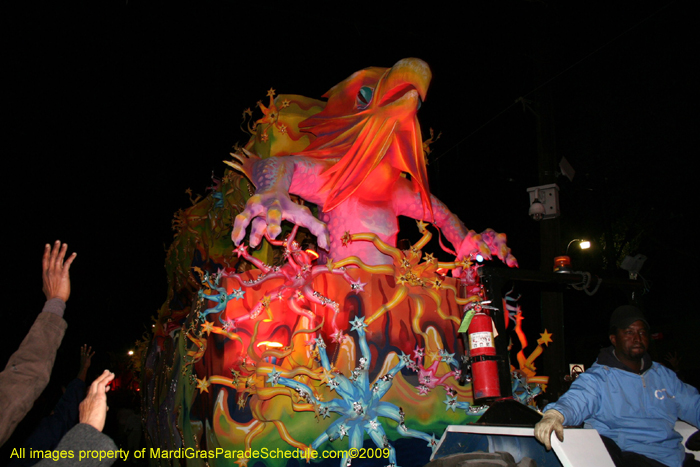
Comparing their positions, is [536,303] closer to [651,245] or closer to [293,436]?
[651,245]

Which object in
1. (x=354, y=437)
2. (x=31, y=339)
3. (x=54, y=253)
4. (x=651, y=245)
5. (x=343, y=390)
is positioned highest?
(x=651, y=245)

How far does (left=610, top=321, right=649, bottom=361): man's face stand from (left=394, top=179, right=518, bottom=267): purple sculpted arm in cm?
116

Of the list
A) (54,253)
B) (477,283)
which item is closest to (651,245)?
(477,283)

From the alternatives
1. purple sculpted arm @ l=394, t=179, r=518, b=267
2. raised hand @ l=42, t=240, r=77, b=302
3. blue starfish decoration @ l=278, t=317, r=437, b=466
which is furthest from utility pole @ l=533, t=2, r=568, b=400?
raised hand @ l=42, t=240, r=77, b=302

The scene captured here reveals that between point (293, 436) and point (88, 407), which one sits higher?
point (88, 407)

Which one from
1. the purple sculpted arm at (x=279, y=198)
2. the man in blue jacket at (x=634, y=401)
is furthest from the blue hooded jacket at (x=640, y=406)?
the purple sculpted arm at (x=279, y=198)

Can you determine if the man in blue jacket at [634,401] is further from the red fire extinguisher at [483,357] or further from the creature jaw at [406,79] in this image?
the creature jaw at [406,79]

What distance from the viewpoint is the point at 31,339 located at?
5.86 ft

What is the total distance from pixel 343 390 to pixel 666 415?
5.79 feet

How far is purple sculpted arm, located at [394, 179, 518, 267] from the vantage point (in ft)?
13.1

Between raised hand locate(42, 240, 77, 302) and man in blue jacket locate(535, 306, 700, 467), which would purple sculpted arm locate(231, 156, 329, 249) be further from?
man in blue jacket locate(535, 306, 700, 467)

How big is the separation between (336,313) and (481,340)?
3.30 ft

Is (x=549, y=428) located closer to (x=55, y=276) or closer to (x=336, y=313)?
(x=336, y=313)

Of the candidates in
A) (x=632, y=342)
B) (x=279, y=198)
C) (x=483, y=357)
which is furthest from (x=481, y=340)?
(x=279, y=198)
